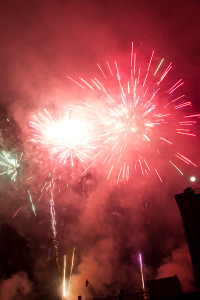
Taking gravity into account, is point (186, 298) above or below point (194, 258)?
below

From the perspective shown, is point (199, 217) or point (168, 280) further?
point (168, 280)

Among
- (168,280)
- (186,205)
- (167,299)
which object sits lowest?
(167,299)

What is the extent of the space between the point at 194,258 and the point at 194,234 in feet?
4.32

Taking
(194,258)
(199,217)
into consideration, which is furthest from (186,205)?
(194,258)

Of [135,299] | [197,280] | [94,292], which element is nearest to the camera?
[197,280]

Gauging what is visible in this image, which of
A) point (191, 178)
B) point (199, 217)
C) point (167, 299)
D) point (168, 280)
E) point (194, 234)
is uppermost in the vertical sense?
point (191, 178)

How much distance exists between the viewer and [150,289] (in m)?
20.4

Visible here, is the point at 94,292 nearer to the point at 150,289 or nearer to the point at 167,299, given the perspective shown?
the point at 150,289

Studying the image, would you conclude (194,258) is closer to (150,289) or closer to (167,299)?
(167,299)

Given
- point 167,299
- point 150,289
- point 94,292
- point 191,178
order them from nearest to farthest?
point 167,299 → point 191,178 → point 150,289 → point 94,292

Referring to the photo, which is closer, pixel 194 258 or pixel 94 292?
pixel 194 258

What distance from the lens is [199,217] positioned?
1379 centimetres

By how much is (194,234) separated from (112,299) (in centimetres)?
1365

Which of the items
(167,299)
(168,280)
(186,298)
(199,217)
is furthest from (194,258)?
(168,280)
